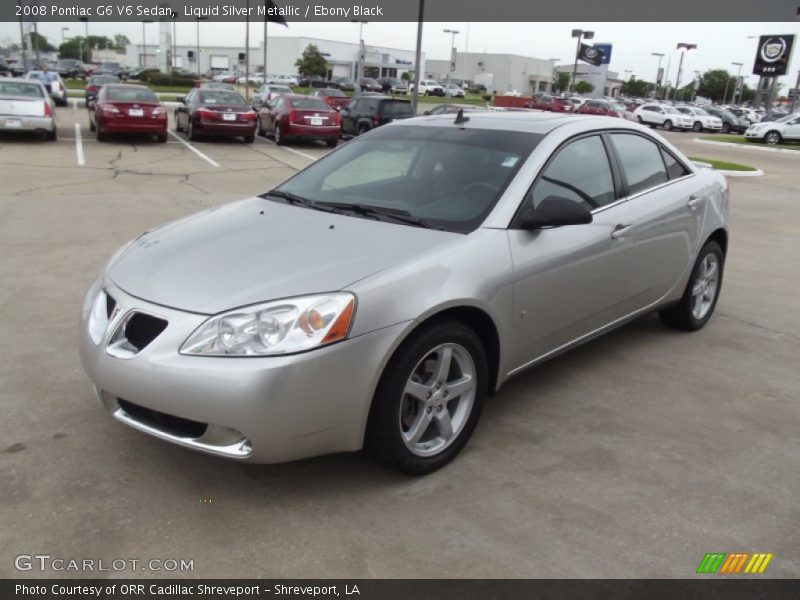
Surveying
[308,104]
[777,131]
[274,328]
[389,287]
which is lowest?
[777,131]

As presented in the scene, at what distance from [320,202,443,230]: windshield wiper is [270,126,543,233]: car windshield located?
0.6 inches

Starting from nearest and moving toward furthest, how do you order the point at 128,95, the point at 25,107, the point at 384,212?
the point at 384,212 < the point at 25,107 < the point at 128,95

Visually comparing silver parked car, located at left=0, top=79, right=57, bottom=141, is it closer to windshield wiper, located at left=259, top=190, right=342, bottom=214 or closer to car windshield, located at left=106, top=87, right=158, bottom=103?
car windshield, located at left=106, top=87, right=158, bottom=103

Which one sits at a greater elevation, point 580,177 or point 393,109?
point 580,177

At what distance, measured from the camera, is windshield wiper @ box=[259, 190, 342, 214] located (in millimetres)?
3799

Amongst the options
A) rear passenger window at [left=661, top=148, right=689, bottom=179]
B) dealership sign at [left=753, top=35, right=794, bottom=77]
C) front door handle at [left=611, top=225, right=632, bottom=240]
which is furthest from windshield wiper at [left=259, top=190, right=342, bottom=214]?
dealership sign at [left=753, top=35, right=794, bottom=77]

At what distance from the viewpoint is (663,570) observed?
8.71ft

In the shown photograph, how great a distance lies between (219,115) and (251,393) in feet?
56.0

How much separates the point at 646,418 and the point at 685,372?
0.88m

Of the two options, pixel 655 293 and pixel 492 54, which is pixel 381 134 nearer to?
pixel 655 293

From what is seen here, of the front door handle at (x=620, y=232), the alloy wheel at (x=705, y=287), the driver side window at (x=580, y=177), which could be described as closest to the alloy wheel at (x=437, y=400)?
the driver side window at (x=580, y=177)

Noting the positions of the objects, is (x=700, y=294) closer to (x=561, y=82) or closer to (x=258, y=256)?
(x=258, y=256)

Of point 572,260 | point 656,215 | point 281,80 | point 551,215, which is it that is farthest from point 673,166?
point 281,80

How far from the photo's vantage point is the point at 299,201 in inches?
159
